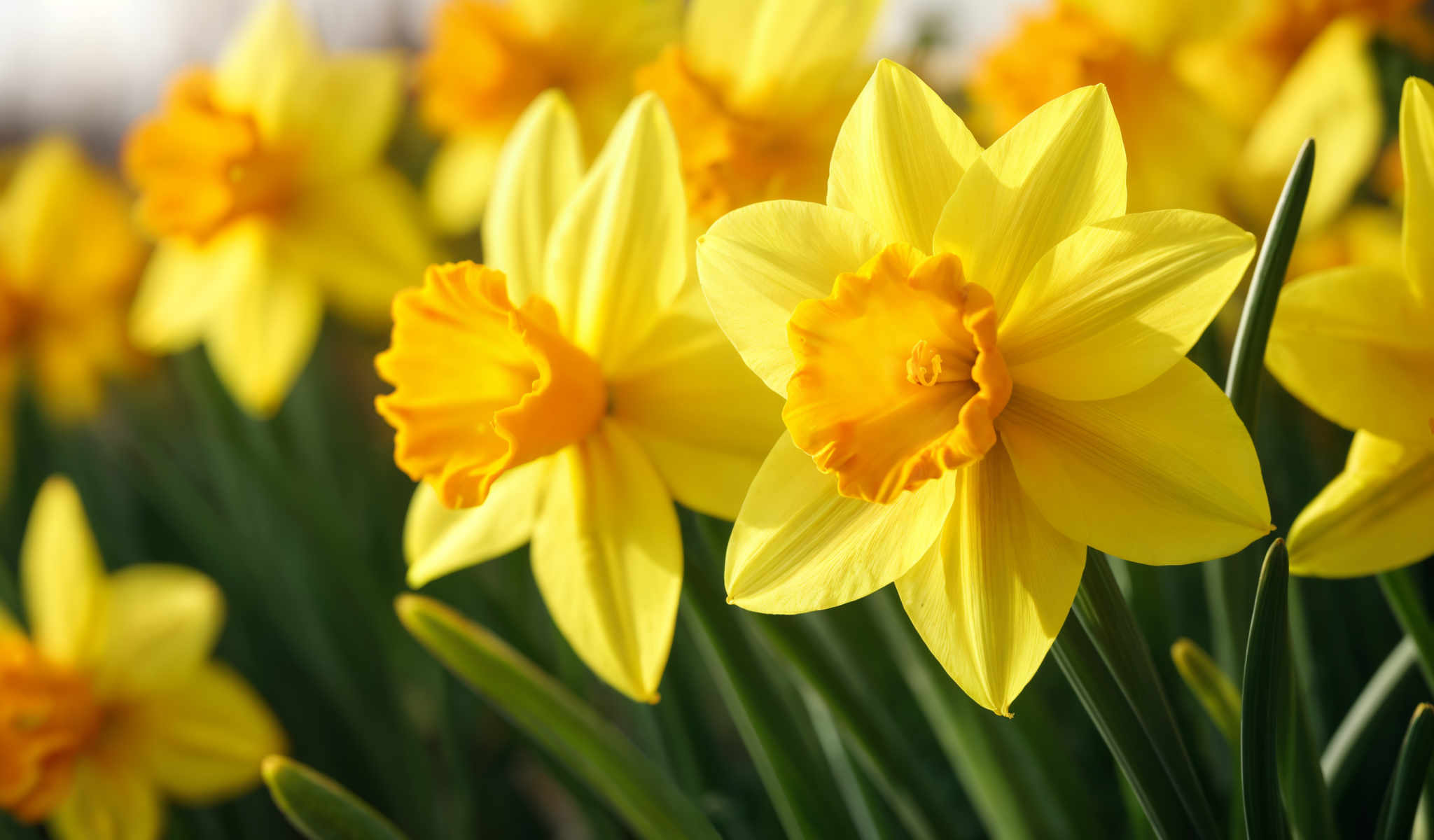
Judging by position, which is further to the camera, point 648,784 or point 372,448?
point 372,448

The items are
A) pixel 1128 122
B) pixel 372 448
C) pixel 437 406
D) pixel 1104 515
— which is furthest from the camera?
pixel 372 448

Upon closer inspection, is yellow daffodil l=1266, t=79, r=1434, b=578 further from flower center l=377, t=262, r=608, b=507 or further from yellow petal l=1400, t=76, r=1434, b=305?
flower center l=377, t=262, r=608, b=507

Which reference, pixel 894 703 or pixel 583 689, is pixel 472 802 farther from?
pixel 894 703

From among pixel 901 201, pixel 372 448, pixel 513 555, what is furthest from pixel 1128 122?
pixel 372 448

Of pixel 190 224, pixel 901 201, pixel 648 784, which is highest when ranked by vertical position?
pixel 901 201

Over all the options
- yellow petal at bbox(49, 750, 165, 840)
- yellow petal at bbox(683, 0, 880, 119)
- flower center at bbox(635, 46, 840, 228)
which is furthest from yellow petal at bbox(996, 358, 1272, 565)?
yellow petal at bbox(49, 750, 165, 840)
